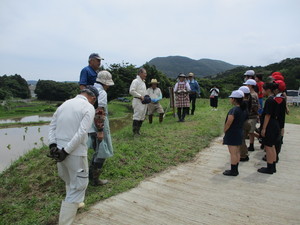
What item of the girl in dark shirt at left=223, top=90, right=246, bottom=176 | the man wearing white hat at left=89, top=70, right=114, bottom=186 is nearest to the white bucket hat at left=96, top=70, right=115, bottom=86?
the man wearing white hat at left=89, top=70, right=114, bottom=186

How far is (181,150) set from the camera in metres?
5.38

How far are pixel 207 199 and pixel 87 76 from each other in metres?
2.53

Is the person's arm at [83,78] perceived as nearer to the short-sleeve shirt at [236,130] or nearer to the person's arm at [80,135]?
the person's arm at [80,135]

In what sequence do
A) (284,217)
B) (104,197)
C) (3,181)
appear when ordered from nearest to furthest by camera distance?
1. (284,217)
2. (104,197)
3. (3,181)

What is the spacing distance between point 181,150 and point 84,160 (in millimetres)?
3184

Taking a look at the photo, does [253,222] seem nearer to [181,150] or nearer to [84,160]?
[84,160]

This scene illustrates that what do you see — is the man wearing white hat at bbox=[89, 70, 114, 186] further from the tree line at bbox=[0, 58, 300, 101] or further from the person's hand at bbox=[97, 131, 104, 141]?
the tree line at bbox=[0, 58, 300, 101]

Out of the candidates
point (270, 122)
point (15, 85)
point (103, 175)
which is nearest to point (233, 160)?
point (270, 122)

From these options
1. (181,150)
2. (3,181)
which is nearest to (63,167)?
(3,181)

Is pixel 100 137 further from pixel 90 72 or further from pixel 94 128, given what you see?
pixel 90 72

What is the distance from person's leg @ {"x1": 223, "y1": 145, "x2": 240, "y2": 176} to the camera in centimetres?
393

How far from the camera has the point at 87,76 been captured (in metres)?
3.61

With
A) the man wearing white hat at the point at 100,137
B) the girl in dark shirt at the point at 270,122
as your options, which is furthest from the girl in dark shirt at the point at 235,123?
the man wearing white hat at the point at 100,137

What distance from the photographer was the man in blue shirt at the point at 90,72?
3592 millimetres
